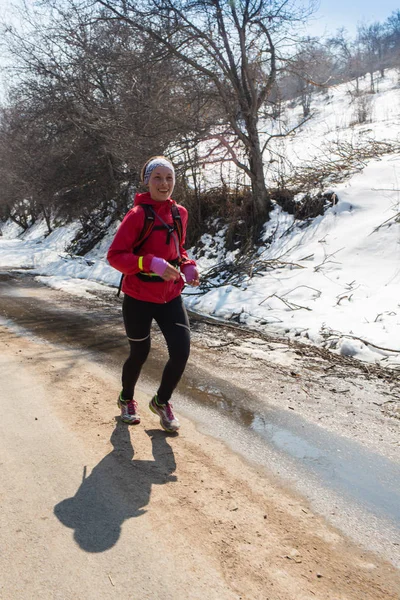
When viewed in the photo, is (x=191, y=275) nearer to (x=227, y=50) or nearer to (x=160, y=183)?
(x=160, y=183)

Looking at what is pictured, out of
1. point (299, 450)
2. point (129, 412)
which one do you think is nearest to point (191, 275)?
point (129, 412)

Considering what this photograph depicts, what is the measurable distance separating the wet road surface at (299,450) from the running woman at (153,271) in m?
0.60

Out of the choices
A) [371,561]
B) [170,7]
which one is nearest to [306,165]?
[170,7]

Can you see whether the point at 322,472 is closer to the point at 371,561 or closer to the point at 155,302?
the point at 371,561

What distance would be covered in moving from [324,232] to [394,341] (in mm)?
4842

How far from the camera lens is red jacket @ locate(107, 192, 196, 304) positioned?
339cm

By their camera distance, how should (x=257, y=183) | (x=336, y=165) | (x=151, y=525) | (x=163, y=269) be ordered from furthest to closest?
(x=336, y=165) → (x=257, y=183) → (x=163, y=269) → (x=151, y=525)

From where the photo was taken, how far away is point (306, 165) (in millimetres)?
13156

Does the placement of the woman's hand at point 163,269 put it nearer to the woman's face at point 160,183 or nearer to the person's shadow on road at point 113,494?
the woman's face at point 160,183

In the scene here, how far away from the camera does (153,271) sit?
3.32m

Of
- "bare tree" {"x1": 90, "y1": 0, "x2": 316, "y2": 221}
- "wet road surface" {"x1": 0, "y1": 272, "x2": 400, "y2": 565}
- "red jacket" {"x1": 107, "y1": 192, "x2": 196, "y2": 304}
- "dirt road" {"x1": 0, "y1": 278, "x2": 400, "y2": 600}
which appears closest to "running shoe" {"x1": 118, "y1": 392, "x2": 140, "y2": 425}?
"dirt road" {"x1": 0, "y1": 278, "x2": 400, "y2": 600}

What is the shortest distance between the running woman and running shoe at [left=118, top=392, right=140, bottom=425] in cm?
21

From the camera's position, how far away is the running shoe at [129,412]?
384 centimetres

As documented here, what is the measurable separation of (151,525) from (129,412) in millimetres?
1352
